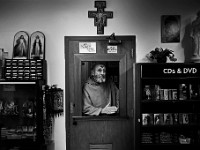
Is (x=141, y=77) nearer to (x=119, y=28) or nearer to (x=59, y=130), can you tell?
(x=119, y=28)

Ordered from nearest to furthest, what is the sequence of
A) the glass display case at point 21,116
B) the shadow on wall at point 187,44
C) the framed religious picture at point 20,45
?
the glass display case at point 21,116 < the framed religious picture at point 20,45 < the shadow on wall at point 187,44

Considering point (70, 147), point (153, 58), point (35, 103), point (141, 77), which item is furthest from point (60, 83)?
point (153, 58)

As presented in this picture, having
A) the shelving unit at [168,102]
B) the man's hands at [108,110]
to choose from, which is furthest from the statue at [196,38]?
the man's hands at [108,110]

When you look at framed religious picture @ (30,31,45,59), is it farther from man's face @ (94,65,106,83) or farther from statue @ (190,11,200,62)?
statue @ (190,11,200,62)

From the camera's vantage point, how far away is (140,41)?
3.46 meters

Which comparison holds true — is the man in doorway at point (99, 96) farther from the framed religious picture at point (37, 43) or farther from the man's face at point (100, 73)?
the framed religious picture at point (37, 43)

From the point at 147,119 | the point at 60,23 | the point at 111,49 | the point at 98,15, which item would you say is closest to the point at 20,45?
the point at 60,23

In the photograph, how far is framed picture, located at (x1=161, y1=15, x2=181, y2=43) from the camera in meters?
3.47

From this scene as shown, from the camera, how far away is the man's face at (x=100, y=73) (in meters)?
3.43

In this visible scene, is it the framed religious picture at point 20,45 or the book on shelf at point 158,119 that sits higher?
the framed religious picture at point 20,45

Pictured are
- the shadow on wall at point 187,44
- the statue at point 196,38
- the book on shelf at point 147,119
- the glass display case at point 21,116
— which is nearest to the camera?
the glass display case at point 21,116

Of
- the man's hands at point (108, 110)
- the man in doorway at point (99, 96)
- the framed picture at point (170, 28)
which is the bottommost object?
the man's hands at point (108, 110)

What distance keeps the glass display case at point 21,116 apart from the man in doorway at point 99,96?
73 centimetres

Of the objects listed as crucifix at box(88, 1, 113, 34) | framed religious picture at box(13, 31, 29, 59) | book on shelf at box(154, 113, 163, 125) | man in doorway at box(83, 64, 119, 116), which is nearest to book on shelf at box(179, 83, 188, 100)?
book on shelf at box(154, 113, 163, 125)
